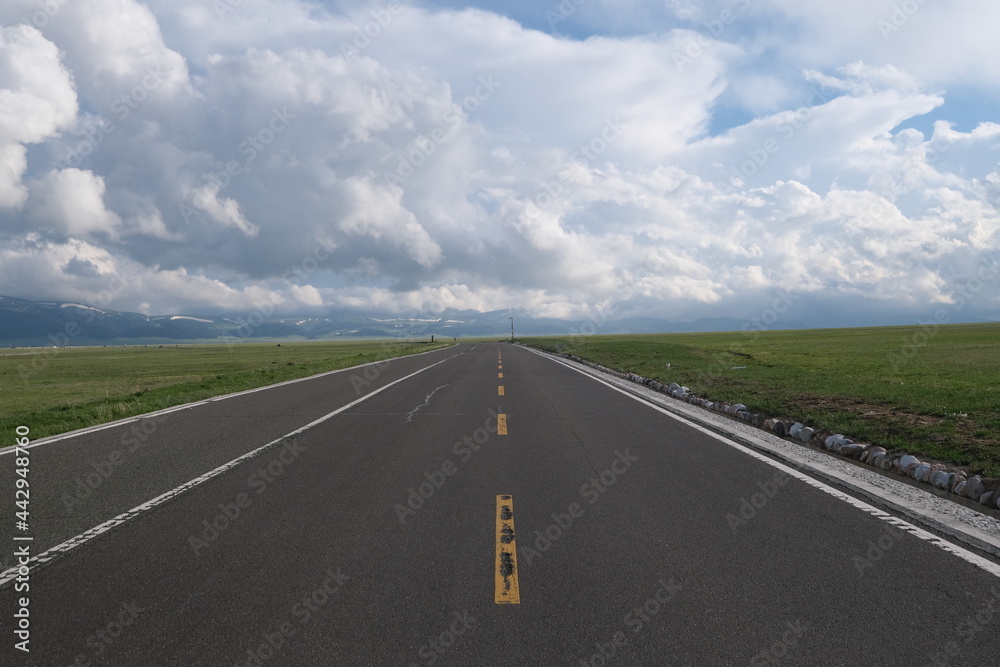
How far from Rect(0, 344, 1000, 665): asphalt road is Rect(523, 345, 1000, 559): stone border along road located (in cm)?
46

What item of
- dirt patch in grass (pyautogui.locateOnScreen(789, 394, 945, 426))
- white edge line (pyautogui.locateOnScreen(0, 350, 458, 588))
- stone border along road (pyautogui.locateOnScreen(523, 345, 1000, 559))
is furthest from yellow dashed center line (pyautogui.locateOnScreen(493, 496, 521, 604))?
dirt patch in grass (pyautogui.locateOnScreen(789, 394, 945, 426))

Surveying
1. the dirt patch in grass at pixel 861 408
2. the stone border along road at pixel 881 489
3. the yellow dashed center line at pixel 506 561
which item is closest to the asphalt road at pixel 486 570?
the yellow dashed center line at pixel 506 561

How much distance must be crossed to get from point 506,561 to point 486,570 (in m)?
0.23

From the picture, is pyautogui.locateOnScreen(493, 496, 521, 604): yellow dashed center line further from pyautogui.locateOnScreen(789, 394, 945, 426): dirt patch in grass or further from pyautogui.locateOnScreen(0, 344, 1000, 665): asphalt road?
pyautogui.locateOnScreen(789, 394, 945, 426): dirt patch in grass

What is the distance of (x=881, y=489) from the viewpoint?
6.47 metres

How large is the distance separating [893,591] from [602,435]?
593 centimetres

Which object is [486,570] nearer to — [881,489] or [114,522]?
[114,522]

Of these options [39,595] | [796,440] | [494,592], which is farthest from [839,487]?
[39,595]

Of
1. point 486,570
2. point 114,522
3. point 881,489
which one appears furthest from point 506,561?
point 881,489

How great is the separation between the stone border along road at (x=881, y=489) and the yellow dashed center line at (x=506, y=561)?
3.84 metres

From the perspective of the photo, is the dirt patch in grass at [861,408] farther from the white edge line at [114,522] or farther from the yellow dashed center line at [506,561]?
the white edge line at [114,522]

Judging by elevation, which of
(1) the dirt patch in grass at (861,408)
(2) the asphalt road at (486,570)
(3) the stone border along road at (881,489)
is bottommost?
(3) the stone border along road at (881,489)

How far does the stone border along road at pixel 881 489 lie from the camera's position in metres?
5.05

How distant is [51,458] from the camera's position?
816cm
